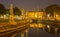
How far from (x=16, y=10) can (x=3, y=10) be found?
10907mm

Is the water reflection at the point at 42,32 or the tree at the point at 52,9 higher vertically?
the tree at the point at 52,9

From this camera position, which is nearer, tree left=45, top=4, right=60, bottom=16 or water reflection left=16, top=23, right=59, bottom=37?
water reflection left=16, top=23, right=59, bottom=37

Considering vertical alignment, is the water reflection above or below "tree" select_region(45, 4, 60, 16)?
below

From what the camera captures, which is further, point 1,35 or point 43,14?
point 43,14

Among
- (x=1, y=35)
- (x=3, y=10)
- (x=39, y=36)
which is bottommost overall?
(x=39, y=36)

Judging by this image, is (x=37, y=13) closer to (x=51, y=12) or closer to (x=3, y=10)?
(x=51, y=12)

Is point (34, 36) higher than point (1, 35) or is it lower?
lower

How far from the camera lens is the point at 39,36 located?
40.9 meters

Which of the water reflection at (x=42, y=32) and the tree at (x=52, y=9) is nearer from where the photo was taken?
the water reflection at (x=42, y=32)

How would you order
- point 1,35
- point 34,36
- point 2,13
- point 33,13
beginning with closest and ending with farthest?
1. point 1,35
2. point 34,36
3. point 2,13
4. point 33,13

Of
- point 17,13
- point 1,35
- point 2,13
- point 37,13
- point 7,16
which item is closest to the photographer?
point 1,35

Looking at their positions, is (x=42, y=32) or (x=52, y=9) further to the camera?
(x=52, y=9)

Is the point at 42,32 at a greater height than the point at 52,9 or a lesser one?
lesser

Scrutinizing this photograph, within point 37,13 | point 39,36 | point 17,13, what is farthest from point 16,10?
point 37,13
